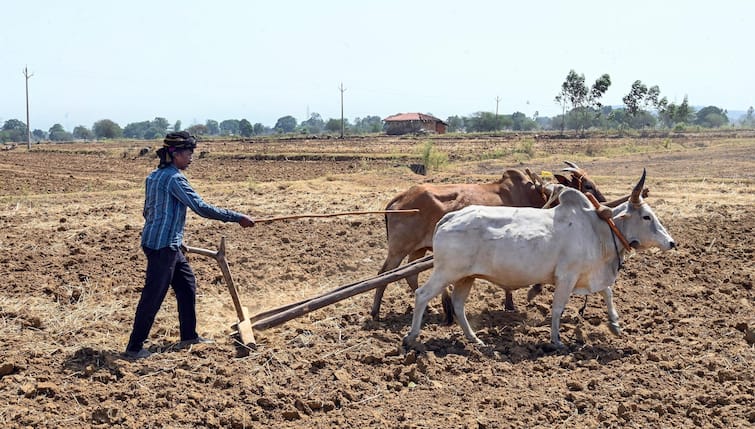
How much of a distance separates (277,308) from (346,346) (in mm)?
760

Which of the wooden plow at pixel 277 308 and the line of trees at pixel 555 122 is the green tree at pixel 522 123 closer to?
the line of trees at pixel 555 122

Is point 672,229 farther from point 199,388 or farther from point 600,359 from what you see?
point 199,388

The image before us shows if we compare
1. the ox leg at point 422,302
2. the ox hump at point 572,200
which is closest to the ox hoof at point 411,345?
the ox leg at point 422,302

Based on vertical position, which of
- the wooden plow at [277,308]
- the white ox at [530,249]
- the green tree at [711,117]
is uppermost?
the green tree at [711,117]

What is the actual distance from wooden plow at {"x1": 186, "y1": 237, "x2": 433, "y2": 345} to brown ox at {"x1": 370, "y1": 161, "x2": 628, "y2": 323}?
662 millimetres

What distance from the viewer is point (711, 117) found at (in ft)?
433

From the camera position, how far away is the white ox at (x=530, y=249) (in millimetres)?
6371

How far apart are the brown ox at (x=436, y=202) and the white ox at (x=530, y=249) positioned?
0.97m

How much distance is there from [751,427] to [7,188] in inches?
769

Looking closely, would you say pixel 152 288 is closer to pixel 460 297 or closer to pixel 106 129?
pixel 460 297

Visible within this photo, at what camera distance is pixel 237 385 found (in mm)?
5371

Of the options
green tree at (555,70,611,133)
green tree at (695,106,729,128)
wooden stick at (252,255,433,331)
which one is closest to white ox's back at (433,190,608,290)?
wooden stick at (252,255,433,331)

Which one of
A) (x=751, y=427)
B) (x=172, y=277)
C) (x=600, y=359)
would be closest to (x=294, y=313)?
(x=172, y=277)

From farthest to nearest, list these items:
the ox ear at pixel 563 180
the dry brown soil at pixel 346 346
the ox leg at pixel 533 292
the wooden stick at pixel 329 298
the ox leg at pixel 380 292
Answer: the ox ear at pixel 563 180
the ox leg at pixel 533 292
the ox leg at pixel 380 292
the wooden stick at pixel 329 298
the dry brown soil at pixel 346 346
